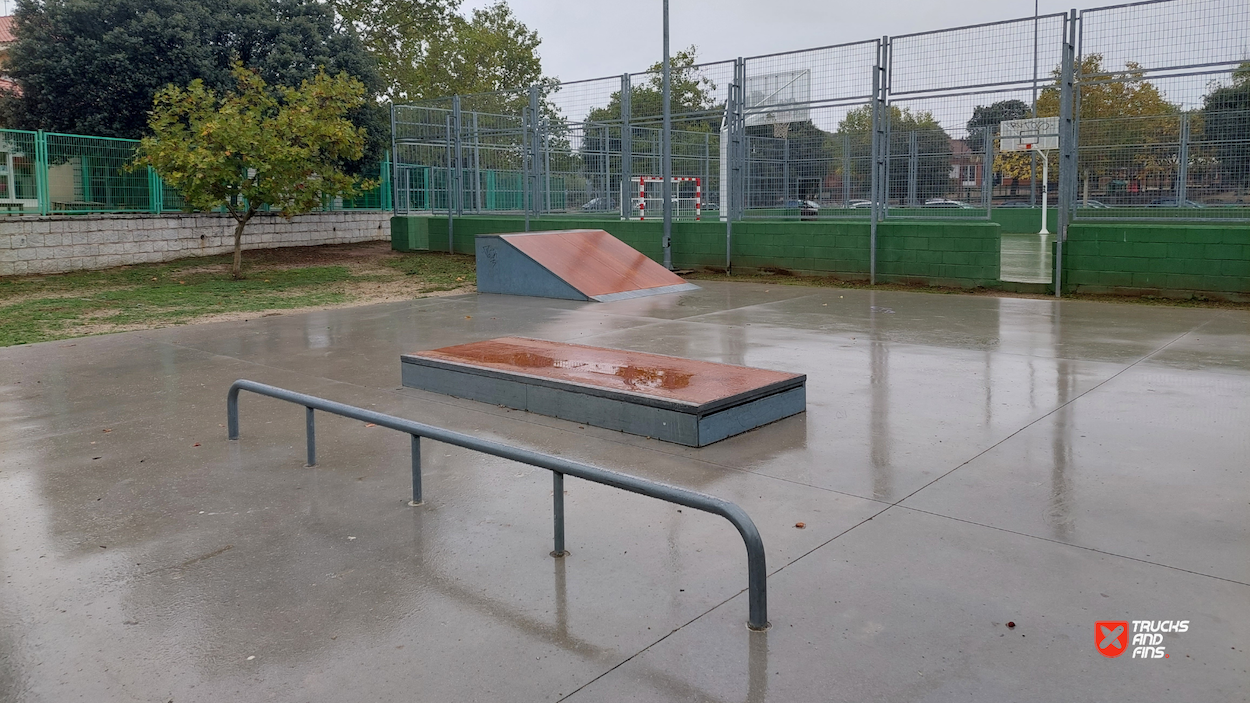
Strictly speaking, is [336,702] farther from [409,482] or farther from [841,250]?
[841,250]

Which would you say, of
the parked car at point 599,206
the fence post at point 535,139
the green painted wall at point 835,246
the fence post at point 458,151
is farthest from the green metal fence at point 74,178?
the green painted wall at point 835,246

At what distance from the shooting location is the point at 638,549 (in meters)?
4.34

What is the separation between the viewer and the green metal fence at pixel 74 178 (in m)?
18.6

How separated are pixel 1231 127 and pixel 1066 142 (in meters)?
2.09

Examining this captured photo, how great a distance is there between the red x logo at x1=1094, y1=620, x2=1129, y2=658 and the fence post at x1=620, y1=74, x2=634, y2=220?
674 inches

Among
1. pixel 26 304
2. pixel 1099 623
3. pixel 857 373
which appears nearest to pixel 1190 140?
pixel 857 373

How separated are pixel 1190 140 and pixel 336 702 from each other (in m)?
14.7

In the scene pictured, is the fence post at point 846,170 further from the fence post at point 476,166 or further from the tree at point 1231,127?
the fence post at point 476,166

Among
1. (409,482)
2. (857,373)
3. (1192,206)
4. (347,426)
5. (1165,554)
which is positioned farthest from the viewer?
(1192,206)

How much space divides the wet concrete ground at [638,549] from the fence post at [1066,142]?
6.09 metres

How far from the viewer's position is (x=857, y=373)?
27.2ft

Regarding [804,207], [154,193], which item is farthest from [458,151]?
[804,207]

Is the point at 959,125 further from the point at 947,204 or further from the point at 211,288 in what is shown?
the point at 211,288

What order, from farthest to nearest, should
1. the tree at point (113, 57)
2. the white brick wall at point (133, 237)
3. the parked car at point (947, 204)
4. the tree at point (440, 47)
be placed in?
the tree at point (440, 47) → the tree at point (113, 57) → the white brick wall at point (133, 237) → the parked car at point (947, 204)
